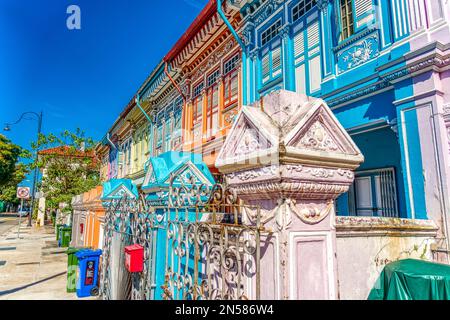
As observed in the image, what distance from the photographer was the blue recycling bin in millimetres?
6668

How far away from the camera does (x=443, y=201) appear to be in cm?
411

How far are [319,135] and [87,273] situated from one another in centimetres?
661

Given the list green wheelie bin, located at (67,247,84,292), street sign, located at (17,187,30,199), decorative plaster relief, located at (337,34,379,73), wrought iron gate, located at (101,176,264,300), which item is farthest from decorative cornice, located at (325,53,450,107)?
street sign, located at (17,187,30,199)

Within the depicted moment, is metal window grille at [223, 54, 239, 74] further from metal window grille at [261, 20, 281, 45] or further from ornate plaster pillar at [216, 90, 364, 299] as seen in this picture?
ornate plaster pillar at [216, 90, 364, 299]

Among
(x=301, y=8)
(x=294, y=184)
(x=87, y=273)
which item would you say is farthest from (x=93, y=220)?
(x=294, y=184)

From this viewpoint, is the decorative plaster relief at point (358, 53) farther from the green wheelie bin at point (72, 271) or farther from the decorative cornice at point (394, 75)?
the green wheelie bin at point (72, 271)

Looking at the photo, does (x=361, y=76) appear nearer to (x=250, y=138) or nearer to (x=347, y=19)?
(x=347, y=19)

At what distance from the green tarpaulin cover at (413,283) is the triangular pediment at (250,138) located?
5.09ft

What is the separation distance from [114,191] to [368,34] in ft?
20.3

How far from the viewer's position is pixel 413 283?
7.51 feet

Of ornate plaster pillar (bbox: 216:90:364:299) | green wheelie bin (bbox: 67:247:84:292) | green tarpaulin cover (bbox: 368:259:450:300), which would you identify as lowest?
green wheelie bin (bbox: 67:247:84:292)

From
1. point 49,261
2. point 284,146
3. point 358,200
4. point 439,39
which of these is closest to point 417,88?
point 439,39

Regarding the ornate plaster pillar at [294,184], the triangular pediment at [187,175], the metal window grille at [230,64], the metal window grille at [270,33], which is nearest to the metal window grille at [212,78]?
the metal window grille at [230,64]

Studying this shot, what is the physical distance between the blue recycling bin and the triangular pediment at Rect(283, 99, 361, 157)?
6502 mm
